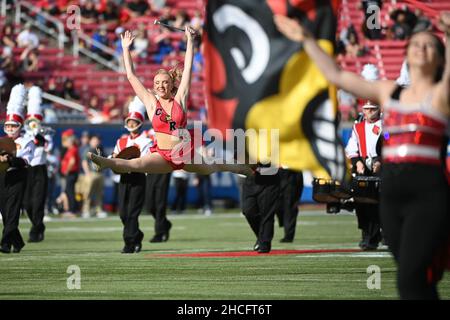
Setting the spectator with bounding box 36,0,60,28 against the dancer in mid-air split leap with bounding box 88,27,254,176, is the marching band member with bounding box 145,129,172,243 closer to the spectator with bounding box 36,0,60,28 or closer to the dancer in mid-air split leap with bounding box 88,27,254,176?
the dancer in mid-air split leap with bounding box 88,27,254,176

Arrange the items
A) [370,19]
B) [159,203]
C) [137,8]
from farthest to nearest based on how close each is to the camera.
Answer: [137,8] → [370,19] → [159,203]

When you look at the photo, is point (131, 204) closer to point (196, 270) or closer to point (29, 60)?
point (196, 270)

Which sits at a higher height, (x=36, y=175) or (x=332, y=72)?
(x=332, y=72)

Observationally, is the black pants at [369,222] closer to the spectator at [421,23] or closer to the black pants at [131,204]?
the black pants at [131,204]

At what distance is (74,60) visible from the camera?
108 feet

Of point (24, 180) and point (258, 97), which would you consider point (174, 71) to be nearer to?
point (24, 180)

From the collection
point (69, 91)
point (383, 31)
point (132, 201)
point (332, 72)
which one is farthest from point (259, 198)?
point (383, 31)

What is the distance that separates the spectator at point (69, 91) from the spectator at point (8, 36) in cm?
201

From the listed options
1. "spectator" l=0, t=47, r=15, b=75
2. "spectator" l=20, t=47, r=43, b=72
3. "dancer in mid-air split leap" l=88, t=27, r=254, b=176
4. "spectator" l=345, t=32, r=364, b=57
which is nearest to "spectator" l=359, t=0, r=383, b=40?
"spectator" l=345, t=32, r=364, b=57

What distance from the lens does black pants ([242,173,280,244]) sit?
16219 millimetres

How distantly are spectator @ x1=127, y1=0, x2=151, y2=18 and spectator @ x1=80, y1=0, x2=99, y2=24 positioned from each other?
0.95 metres

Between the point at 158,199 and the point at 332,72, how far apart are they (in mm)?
11642

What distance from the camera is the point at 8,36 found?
106 feet

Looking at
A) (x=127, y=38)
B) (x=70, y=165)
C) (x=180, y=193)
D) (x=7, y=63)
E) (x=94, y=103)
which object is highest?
(x=127, y=38)
